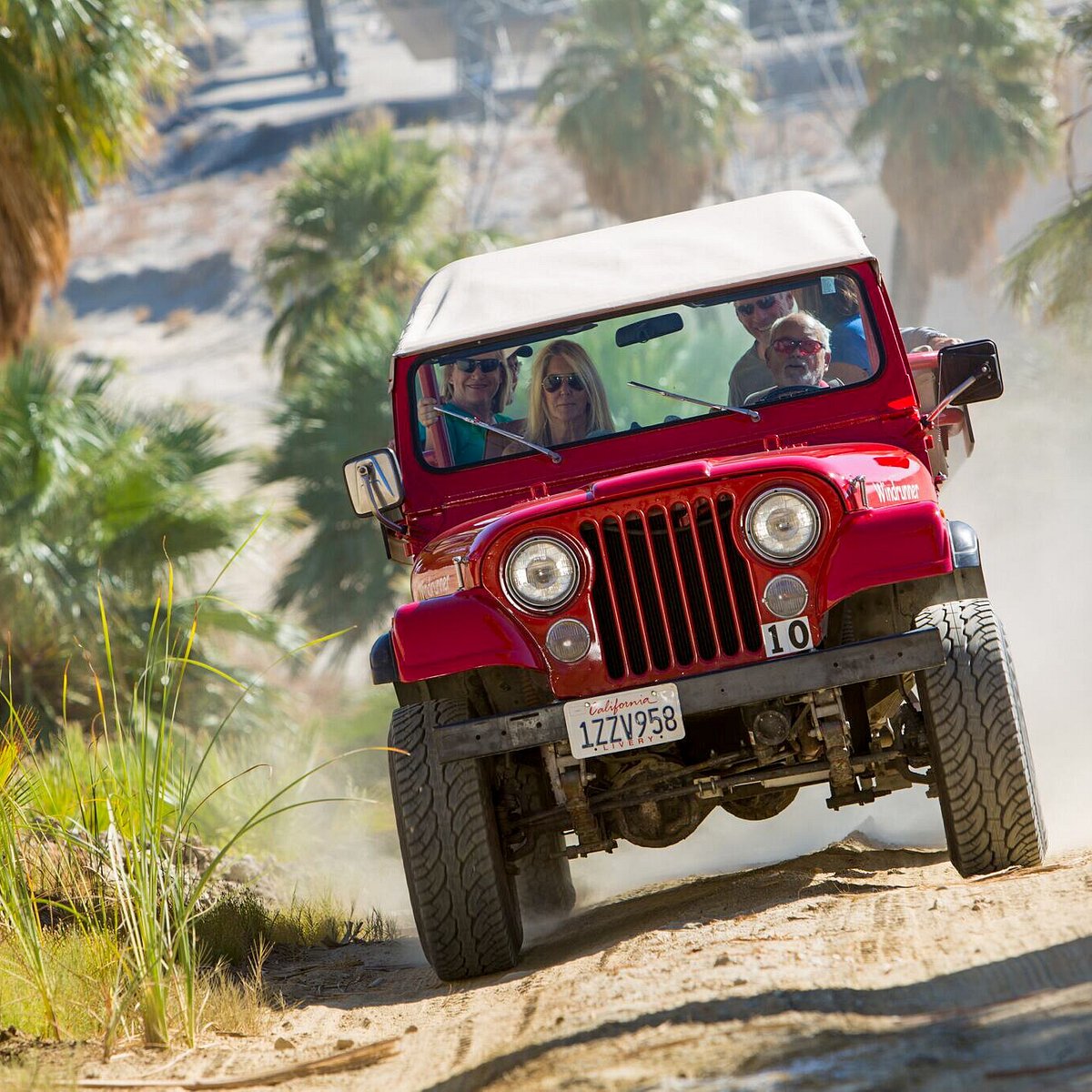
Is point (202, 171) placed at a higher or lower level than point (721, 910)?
higher

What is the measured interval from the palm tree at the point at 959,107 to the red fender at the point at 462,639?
1039 inches

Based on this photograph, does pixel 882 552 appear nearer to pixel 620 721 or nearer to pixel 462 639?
pixel 620 721

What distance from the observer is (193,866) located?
28.1 ft

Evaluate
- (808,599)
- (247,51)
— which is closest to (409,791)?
(808,599)

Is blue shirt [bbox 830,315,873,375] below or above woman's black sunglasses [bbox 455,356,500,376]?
below

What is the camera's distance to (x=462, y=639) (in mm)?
4883

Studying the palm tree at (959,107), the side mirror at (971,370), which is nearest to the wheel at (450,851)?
the side mirror at (971,370)

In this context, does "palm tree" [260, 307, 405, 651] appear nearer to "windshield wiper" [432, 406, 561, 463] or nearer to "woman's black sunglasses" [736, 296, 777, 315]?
"windshield wiper" [432, 406, 561, 463]

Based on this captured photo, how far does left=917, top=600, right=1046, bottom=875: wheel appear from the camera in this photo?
483cm

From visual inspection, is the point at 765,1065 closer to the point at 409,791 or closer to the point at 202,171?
the point at 409,791

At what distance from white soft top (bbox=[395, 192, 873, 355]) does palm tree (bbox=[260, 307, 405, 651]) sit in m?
12.6

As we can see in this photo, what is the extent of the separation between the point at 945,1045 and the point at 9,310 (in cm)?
1101

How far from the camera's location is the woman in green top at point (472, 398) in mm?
5992

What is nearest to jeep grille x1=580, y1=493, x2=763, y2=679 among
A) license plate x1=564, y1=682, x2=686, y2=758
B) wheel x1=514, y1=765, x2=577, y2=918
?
license plate x1=564, y1=682, x2=686, y2=758
